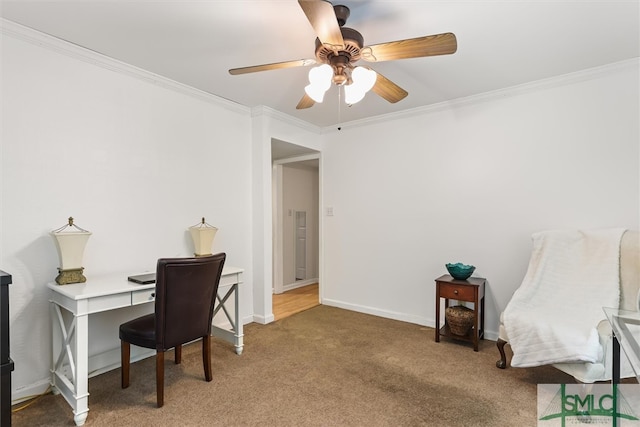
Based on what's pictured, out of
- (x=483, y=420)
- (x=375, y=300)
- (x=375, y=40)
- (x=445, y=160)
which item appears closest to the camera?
(x=483, y=420)

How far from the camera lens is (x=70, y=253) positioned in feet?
7.09

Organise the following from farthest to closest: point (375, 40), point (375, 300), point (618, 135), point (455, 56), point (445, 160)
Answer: point (375, 300), point (445, 160), point (618, 135), point (455, 56), point (375, 40)

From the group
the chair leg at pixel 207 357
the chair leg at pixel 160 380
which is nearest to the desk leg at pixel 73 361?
the chair leg at pixel 160 380

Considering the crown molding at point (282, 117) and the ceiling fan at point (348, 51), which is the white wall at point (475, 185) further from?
the ceiling fan at point (348, 51)

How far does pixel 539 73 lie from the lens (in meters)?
2.69

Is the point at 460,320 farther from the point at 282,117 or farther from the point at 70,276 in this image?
the point at 70,276

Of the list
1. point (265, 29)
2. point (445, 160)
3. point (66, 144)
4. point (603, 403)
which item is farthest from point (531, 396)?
point (66, 144)

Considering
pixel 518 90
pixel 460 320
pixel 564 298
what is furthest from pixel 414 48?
pixel 460 320

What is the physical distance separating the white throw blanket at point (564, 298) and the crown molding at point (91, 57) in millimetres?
3199

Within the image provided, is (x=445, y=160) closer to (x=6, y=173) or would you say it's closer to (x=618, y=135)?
(x=618, y=135)

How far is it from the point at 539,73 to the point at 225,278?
3115 millimetres

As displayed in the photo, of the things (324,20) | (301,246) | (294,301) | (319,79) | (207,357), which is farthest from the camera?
(301,246)

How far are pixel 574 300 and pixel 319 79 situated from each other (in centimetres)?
232

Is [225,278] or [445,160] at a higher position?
[445,160]
